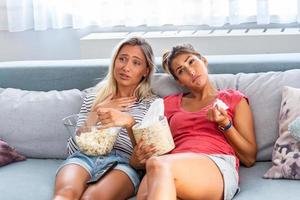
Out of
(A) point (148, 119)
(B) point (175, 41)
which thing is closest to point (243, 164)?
(A) point (148, 119)

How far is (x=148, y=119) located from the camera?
6.82 feet

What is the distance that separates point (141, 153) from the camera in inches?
82.1

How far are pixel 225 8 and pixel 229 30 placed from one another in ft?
0.41

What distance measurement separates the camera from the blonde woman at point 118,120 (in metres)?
2.05

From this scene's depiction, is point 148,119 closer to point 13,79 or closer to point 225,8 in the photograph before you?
point 13,79

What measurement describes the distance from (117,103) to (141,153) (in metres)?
0.35

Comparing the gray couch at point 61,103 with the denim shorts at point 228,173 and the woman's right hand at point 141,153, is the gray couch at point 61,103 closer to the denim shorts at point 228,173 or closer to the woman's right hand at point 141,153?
the denim shorts at point 228,173

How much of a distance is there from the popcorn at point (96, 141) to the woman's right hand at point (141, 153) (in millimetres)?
105

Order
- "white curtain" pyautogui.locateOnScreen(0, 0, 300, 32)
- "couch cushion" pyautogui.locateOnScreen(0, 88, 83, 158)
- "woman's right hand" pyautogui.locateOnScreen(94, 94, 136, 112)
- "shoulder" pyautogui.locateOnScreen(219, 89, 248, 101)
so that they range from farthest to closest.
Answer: "white curtain" pyautogui.locateOnScreen(0, 0, 300, 32) < "couch cushion" pyautogui.locateOnScreen(0, 88, 83, 158) < "woman's right hand" pyautogui.locateOnScreen(94, 94, 136, 112) < "shoulder" pyautogui.locateOnScreen(219, 89, 248, 101)

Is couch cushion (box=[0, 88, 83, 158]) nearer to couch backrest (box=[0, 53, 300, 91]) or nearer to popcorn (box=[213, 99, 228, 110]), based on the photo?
couch backrest (box=[0, 53, 300, 91])

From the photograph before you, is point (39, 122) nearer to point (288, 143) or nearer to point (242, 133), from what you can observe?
point (242, 133)

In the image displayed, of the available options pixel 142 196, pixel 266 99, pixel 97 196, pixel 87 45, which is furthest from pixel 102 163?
pixel 87 45

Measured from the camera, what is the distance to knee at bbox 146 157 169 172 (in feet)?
6.05

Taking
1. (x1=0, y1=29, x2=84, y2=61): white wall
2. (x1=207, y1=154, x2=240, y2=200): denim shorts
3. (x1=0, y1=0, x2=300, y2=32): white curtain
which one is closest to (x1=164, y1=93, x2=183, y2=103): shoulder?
(x1=207, y1=154, x2=240, y2=200): denim shorts
